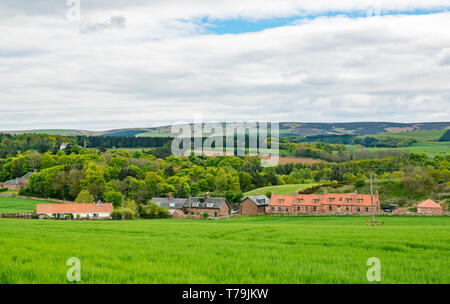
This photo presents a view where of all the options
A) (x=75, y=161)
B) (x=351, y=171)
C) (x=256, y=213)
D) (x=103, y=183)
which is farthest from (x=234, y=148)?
(x=256, y=213)

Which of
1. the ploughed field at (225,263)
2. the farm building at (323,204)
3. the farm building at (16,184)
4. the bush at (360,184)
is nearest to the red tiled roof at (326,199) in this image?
the farm building at (323,204)

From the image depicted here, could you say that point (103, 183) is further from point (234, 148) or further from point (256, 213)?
point (234, 148)

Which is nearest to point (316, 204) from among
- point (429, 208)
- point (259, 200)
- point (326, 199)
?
point (326, 199)

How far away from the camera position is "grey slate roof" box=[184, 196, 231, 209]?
84.8 m

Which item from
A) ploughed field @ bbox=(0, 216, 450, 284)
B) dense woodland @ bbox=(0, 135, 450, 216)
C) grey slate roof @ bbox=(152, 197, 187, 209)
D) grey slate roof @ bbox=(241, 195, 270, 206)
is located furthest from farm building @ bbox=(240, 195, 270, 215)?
ploughed field @ bbox=(0, 216, 450, 284)

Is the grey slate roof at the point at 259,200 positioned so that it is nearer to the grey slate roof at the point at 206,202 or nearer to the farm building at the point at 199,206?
the farm building at the point at 199,206

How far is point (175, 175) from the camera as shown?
119m

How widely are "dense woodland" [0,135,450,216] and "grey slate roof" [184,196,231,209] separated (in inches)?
419

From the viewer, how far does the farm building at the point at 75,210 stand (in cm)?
7531

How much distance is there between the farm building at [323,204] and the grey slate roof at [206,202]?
10.0 m

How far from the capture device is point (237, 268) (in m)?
12.9

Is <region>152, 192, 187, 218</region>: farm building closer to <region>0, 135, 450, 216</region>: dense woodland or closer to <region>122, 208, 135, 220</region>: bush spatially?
<region>0, 135, 450, 216</region>: dense woodland

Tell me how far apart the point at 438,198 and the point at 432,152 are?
12404cm
